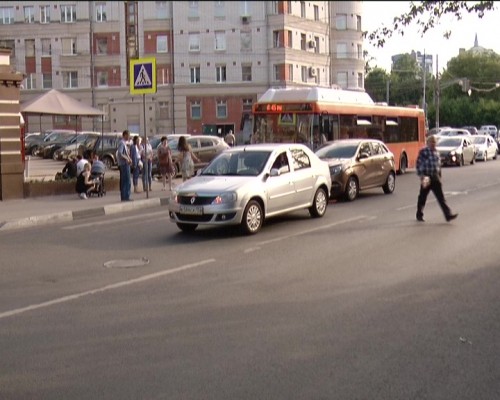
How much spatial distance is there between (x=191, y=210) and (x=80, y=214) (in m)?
5.42

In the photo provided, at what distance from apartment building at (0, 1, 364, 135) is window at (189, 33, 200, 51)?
79 millimetres

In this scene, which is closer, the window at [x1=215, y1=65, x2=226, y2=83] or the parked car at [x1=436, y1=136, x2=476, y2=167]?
the parked car at [x1=436, y1=136, x2=476, y2=167]

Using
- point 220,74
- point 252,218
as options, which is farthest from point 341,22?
point 252,218

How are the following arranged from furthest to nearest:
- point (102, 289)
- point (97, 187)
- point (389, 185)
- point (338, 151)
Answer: point (97, 187), point (389, 185), point (338, 151), point (102, 289)

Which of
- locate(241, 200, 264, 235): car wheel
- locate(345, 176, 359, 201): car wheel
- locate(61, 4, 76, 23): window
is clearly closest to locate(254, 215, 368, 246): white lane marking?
locate(241, 200, 264, 235): car wheel

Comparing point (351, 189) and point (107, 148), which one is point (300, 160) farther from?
point (107, 148)

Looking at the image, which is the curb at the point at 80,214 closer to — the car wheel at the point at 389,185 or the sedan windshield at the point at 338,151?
the sedan windshield at the point at 338,151

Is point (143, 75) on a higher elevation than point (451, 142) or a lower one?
higher

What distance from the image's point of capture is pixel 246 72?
6281 cm

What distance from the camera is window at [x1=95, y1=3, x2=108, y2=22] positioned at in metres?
62.7

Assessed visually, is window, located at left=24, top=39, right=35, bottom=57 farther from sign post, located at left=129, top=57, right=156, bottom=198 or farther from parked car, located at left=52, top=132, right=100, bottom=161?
sign post, located at left=129, top=57, right=156, bottom=198

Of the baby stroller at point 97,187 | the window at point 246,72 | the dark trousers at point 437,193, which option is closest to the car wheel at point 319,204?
the dark trousers at point 437,193

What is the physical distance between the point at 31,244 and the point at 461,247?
7243mm

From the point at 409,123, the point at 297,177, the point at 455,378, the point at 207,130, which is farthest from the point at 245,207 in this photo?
the point at 207,130
